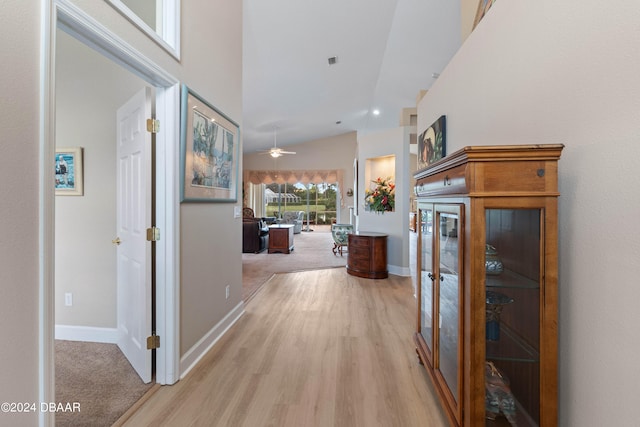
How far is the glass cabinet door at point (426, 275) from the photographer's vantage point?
1.83 m

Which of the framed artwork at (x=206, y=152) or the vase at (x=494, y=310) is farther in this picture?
the framed artwork at (x=206, y=152)

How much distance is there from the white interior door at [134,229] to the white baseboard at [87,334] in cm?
21

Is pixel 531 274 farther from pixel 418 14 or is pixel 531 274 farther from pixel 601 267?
pixel 418 14

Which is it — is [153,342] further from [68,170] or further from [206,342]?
[68,170]

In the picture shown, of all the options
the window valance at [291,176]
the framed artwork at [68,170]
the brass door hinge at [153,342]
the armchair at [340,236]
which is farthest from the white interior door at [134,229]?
the window valance at [291,176]

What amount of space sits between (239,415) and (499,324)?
59.4 inches

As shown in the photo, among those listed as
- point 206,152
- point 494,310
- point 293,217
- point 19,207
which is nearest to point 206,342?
point 206,152

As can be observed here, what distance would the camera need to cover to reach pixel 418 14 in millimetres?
3393

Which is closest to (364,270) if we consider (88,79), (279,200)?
(88,79)

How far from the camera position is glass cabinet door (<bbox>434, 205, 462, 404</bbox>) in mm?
1321

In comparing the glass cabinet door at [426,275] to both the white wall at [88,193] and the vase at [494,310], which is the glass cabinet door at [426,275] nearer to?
the vase at [494,310]

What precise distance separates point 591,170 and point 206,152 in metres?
2.34

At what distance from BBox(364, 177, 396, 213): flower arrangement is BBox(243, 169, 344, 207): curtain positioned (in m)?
5.99

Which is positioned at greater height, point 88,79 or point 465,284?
point 88,79
